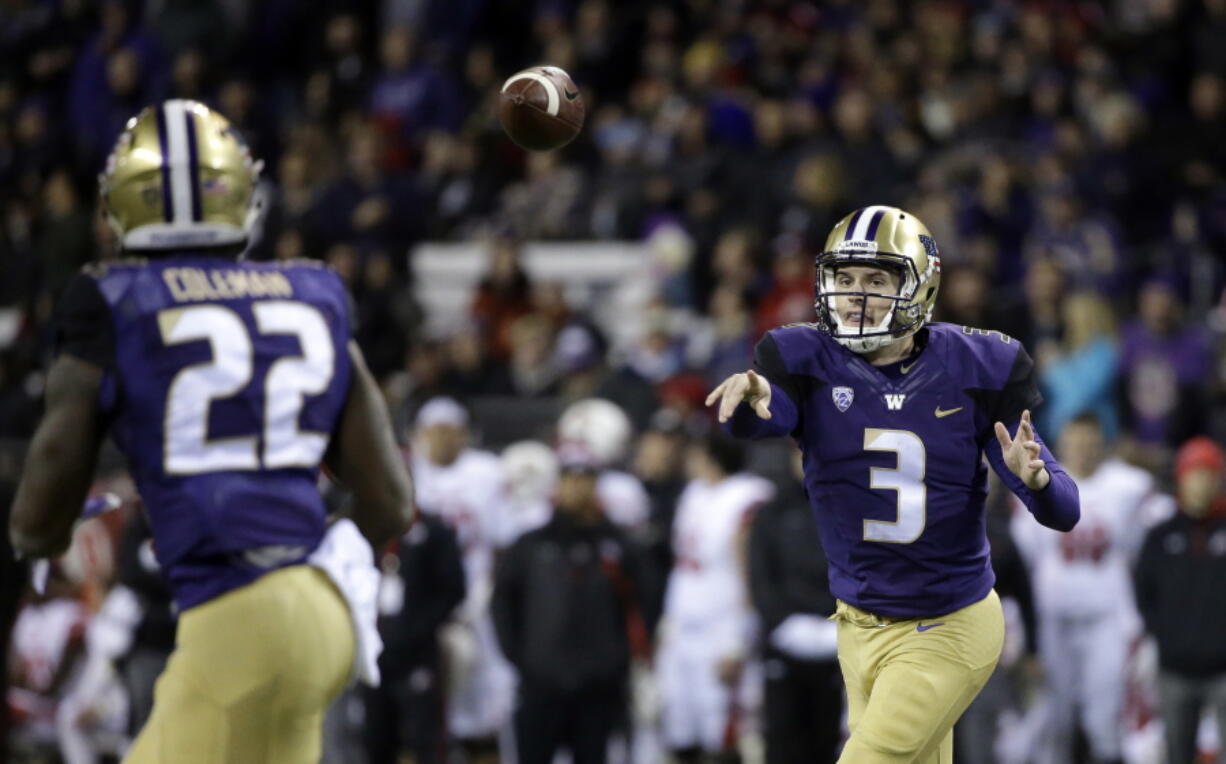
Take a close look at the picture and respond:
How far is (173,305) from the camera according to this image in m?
3.70

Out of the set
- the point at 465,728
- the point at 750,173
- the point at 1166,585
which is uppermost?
the point at 750,173

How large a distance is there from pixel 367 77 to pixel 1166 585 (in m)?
7.68

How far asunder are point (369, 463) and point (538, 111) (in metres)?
1.71

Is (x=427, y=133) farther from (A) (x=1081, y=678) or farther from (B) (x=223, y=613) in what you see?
(B) (x=223, y=613)

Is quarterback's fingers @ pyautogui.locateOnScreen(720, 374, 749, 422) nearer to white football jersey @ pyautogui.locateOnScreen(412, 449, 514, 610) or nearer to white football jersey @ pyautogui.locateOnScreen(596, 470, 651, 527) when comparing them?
white football jersey @ pyautogui.locateOnScreen(596, 470, 651, 527)

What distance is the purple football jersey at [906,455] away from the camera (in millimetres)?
4832

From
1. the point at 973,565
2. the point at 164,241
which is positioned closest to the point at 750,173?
the point at 973,565

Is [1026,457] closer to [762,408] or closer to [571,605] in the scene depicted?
[762,408]

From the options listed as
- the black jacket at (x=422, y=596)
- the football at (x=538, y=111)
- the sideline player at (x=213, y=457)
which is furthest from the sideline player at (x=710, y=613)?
the sideline player at (x=213, y=457)

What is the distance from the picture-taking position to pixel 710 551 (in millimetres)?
9023

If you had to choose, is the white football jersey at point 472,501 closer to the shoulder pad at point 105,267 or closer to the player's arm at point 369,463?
the player's arm at point 369,463

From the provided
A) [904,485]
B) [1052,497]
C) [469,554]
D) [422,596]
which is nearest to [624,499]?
[469,554]

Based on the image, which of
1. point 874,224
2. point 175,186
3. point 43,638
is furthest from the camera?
point 43,638

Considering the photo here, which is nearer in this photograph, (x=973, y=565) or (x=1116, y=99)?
(x=973, y=565)
